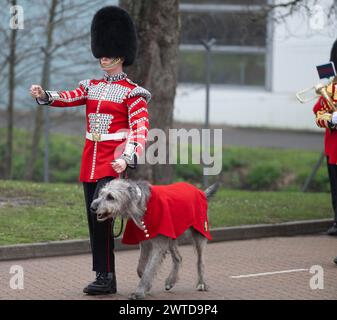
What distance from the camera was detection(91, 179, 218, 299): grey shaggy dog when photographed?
8.90 metres

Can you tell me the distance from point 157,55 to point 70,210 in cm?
279

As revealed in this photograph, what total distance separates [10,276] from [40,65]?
33.3 feet

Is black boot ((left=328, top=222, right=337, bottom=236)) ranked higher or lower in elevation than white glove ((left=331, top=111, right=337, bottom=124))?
lower

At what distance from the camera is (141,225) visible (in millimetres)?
9195

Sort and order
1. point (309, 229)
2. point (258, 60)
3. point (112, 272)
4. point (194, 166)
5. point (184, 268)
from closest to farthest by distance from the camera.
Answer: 1. point (112, 272)
2. point (184, 268)
3. point (309, 229)
4. point (194, 166)
5. point (258, 60)

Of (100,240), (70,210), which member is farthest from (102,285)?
(70,210)

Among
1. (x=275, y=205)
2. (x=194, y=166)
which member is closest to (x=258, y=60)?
(x=194, y=166)

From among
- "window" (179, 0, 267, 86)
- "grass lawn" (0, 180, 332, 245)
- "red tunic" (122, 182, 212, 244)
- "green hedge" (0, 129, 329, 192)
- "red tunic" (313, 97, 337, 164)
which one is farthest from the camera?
"window" (179, 0, 267, 86)

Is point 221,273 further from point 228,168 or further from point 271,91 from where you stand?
point 271,91

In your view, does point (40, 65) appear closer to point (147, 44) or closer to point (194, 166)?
point (194, 166)

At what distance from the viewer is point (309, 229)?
14.7m

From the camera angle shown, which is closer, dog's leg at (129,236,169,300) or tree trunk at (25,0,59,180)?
dog's leg at (129,236,169,300)

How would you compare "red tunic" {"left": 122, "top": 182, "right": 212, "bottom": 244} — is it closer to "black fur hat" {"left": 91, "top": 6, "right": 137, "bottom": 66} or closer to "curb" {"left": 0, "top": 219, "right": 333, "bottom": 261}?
"curb" {"left": 0, "top": 219, "right": 333, "bottom": 261}

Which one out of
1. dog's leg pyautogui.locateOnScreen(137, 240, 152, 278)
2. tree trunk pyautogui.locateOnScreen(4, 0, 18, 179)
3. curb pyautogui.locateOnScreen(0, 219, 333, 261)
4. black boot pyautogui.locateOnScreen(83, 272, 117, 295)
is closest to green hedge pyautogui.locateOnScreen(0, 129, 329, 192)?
tree trunk pyautogui.locateOnScreen(4, 0, 18, 179)
